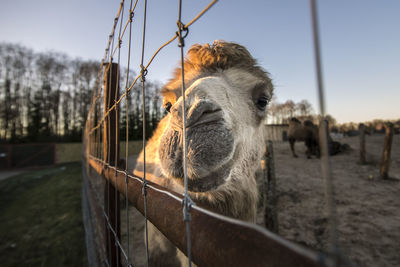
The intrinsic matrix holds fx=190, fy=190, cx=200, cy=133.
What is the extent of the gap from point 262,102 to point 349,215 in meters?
4.67

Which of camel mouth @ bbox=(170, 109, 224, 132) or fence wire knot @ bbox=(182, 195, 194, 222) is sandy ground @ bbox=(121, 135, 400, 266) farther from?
fence wire knot @ bbox=(182, 195, 194, 222)

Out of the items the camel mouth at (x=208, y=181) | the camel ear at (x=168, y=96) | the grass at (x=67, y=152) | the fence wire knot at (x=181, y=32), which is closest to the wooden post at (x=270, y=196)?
the camel ear at (x=168, y=96)

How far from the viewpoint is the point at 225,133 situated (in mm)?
960

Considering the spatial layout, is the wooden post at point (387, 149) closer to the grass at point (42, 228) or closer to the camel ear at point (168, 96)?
the camel ear at point (168, 96)

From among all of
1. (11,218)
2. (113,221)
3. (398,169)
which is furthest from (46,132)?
(398,169)

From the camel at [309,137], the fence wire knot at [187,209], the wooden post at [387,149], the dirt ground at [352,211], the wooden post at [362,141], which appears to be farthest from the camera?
the camel at [309,137]

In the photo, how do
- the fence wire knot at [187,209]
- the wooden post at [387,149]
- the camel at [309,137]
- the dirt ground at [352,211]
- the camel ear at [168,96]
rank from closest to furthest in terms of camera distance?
the fence wire knot at [187,209] < the camel ear at [168,96] < the dirt ground at [352,211] < the wooden post at [387,149] < the camel at [309,137]

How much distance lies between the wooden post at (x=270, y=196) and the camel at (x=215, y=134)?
1927 millimetres

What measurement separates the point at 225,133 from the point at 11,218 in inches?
321

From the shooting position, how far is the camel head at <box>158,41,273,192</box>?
91 centimetres

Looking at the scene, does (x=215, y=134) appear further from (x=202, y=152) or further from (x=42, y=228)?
(x=42, y=228)

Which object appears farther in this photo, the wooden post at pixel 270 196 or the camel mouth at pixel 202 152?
the wooden post at pixel 270 196

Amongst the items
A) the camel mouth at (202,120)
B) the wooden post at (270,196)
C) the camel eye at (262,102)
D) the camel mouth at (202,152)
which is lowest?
the wooden post at (270,196)

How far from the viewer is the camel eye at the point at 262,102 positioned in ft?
5.98
